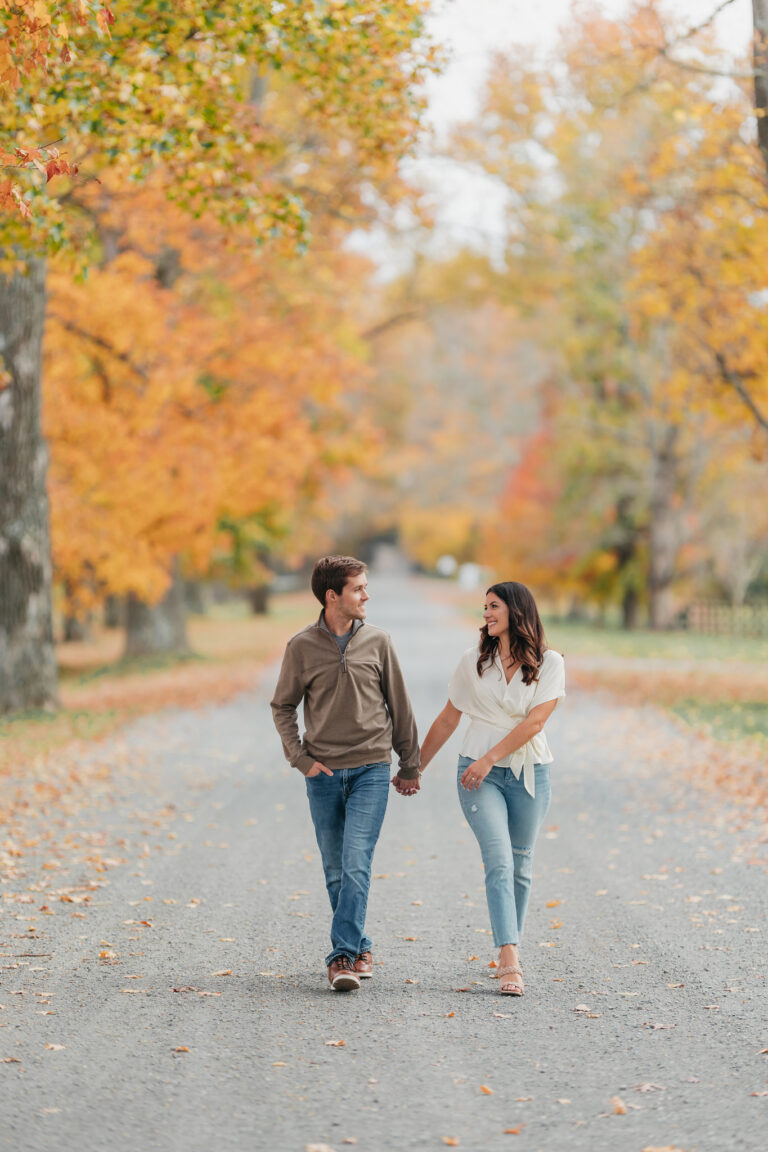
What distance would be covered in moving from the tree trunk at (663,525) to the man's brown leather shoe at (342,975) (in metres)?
31.4

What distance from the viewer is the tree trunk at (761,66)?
1202 centimetres

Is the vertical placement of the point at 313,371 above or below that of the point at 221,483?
above

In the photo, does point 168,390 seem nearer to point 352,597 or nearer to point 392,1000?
point 352,597

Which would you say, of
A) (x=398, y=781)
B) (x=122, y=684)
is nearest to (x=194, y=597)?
(x=122, y=684)

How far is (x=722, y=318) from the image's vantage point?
1806 centimetres

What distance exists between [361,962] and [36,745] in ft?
29.0

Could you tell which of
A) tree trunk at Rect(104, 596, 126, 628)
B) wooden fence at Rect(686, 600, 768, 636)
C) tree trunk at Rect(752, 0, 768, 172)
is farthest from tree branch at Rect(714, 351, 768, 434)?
tree trunk at Rect(104, 596, 126, 628)

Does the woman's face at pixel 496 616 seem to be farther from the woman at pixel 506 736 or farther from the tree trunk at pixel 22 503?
the tree trunk at pixel 22 503

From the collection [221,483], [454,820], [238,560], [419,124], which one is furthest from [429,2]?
[238,560]

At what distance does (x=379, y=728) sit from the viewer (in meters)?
5.75

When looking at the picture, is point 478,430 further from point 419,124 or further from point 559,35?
point 419,124

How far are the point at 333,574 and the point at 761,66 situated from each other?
10244mm

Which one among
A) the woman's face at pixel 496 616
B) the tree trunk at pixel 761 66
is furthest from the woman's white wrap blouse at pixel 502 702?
the tree trunk at pixel 761 66

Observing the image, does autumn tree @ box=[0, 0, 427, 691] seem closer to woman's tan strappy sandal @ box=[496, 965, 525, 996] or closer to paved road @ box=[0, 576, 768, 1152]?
paved road @ box=[0, 576, 768, 1152]
